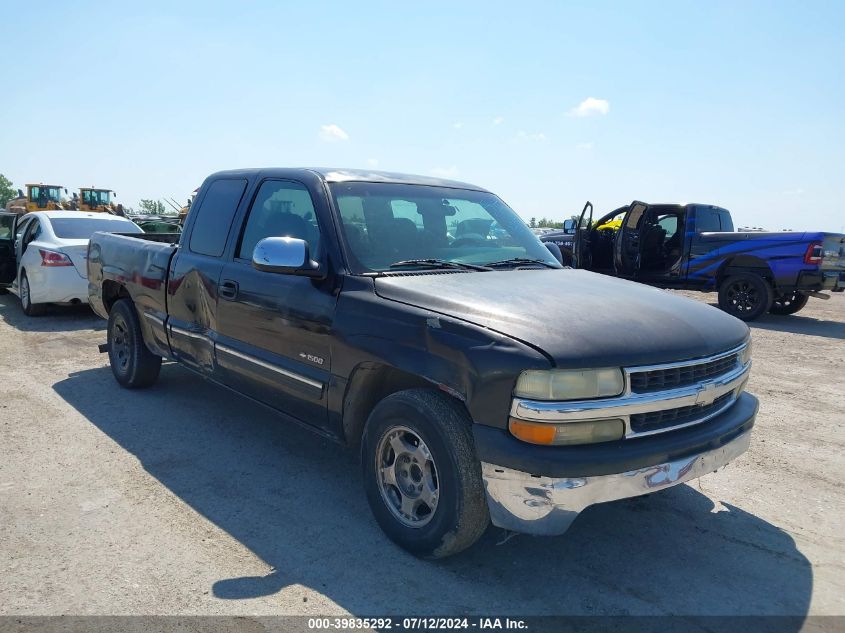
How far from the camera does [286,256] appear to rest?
336 centimetres

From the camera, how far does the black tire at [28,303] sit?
9273mm

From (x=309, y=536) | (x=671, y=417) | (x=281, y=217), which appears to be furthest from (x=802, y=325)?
(x=309, y=536)

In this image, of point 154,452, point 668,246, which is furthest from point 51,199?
point 154,452

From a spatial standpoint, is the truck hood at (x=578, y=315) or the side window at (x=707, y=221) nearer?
the truck hood at (x=578, y=315)

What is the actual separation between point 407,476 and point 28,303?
28.1ft

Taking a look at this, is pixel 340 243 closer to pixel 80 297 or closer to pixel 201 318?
pixel 201 318

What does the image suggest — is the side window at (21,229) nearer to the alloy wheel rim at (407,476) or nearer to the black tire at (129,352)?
the black tire at (129,352)

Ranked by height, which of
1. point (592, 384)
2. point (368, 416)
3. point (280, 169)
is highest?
point (280, 169)

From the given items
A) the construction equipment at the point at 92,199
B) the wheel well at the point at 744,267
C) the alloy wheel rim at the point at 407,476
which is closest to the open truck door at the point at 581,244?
the wheel well at the point at 744,267

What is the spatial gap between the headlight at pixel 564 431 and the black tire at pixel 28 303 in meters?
9.00

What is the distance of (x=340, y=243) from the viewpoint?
3553 millimetres

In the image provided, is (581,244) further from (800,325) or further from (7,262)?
(7,262)

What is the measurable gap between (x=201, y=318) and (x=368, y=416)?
6.10 ft

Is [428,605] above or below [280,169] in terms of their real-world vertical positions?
below
